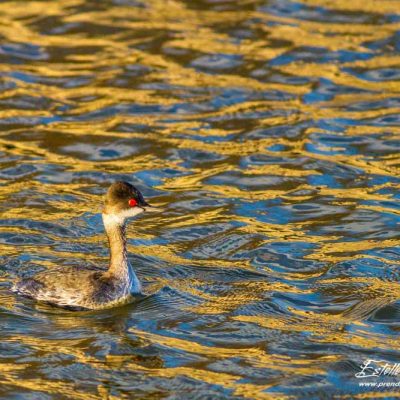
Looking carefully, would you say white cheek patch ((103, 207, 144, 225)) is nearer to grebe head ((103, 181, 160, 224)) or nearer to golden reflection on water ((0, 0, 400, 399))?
grebe head ((103, 181, 160, 224))

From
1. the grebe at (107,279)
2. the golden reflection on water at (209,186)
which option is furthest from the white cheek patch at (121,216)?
the golden reflection on water at (209,186)

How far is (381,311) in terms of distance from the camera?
11.4m

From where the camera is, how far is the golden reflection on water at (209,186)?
1045 cm

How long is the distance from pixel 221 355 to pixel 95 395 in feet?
4.21

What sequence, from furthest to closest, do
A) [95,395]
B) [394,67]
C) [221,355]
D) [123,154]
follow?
[394,67]
[123,154]
[221,355]
[95,395]

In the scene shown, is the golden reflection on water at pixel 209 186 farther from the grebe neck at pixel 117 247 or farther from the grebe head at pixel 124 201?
the grebe head at pixel 124 201

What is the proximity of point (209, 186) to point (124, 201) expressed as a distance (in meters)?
3.31

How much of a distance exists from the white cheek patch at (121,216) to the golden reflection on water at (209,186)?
77 cm

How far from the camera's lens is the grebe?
1162 cm

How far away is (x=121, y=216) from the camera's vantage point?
1198 cm

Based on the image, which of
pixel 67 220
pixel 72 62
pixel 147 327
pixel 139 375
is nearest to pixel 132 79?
pixel 72 62

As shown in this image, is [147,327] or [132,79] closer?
[147,327]

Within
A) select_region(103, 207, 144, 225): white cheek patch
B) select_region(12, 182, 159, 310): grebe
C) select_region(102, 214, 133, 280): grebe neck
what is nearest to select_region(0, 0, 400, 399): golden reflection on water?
select_region(12, 182, 159, 310): grebe

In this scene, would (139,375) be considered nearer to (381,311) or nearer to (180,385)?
(180,385)
